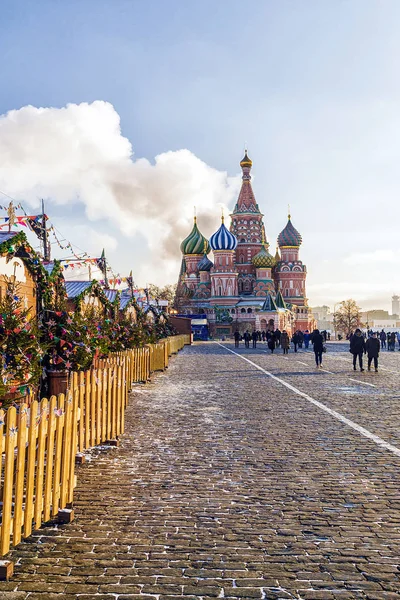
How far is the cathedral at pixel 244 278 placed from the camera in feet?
280

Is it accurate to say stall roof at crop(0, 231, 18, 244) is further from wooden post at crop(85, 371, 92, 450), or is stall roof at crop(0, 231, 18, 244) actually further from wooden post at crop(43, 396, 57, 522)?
wooden post at crop(43, 396, 57, 522)

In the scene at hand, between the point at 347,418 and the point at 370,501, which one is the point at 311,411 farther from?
the point at 370,501

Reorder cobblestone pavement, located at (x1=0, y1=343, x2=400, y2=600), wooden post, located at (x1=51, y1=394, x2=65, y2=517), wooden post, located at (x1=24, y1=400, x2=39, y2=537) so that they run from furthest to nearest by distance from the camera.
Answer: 1. wooden post, located at (x1=51, y1=394, x2=65, y2=517)
2. wooden post, located at (x1=24, y1=400, x2=39, y2=537)
3. cobblestone pavement, located at (x1=0, y1=343, x2=400, y2=600)

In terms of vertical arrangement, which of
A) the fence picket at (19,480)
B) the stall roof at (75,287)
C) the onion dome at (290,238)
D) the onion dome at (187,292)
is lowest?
the fence picket at (19,480)

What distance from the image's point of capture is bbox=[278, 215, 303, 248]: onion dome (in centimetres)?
9612

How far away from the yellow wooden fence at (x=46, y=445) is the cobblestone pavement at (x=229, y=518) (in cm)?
23

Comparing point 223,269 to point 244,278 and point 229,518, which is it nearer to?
point 244,278

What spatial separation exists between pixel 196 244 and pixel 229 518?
300 feet

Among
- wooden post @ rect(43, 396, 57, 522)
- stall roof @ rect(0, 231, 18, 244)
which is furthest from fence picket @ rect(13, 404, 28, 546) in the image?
stall roof @ rect(0, 231, 18, 244)

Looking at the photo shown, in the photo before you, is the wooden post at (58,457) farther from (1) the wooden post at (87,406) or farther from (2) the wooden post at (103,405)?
(2) the wooden post at (103,405)

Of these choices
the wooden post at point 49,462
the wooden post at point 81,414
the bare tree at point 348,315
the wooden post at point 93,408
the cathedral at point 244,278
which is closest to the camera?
the wooden post at point 49,462

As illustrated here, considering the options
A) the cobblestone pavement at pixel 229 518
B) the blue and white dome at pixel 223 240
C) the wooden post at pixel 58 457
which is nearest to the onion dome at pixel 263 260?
the blue and white dome at pixel 223 240

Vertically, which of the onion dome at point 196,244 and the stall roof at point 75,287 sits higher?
the onion dome at point 196,244

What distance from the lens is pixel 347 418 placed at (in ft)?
35.1
